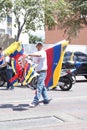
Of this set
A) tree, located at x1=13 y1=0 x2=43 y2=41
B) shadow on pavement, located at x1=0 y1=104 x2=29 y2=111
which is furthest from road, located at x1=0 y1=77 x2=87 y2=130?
tree, located at x1=13 y1=0 x2=43 y2=41

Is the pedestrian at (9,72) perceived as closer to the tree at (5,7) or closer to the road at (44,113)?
the road at (44,113)

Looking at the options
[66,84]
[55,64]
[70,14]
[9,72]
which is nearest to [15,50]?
[9,72]

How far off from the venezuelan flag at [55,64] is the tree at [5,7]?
17977mm

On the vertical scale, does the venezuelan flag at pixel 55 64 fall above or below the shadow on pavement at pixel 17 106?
above

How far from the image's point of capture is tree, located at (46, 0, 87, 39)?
32375mm

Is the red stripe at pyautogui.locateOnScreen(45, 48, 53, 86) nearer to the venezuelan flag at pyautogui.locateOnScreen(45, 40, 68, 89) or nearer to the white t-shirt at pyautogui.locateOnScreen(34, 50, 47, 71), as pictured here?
the venezuelan flag at pyautogui.locateOnScreen(45, 40, 68, 89)

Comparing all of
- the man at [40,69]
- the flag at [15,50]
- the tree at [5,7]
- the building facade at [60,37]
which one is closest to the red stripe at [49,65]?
the man at [40,69]

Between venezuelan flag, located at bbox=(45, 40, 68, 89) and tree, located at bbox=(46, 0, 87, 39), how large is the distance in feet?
63.6

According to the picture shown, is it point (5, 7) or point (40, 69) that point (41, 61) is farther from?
point (5, 7)

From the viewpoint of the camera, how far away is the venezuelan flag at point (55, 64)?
40.5 ft

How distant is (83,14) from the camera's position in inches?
1591

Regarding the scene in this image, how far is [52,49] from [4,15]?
1977 cm

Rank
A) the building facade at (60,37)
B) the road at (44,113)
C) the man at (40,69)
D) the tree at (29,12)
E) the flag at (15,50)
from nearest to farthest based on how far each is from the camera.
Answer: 1. the road at (44,113)
2. the man at (40,69)
3. the flag at (15,50)
4. the tree at (29,12)
5. the building facade at (60,37)

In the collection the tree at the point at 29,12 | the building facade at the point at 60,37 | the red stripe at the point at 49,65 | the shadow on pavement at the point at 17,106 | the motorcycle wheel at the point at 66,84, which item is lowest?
the building facade at the point at 60,37
